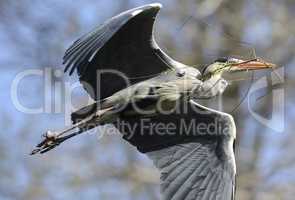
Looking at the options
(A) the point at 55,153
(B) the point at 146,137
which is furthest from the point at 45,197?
(B) the point at 146,137

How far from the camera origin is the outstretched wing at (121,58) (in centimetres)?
870

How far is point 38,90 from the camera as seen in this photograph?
15.9m

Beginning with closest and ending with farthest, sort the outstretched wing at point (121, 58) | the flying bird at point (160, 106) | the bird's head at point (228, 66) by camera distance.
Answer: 1. the outstretched wing at point (121, 58)
2. the flying bird at point (160, 106)
3. the bird's head at point (228, 66)

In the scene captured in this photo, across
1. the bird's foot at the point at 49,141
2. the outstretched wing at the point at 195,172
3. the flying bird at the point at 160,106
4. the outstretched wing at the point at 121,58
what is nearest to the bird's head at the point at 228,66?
the flying bird at the point at 160,106

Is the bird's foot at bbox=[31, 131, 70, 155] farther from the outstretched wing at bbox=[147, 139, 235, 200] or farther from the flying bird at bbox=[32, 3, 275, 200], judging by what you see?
the outstretched wing at bbox=[147, 139, 235, 200]

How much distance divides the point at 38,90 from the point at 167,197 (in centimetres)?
698

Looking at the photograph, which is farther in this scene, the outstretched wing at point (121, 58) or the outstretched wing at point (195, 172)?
the outstretched wing at point (195, 172)

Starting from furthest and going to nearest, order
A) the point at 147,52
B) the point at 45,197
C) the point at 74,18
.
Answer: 1. the point at 74,18
2. the point at 45,197
3. the point at 147,52

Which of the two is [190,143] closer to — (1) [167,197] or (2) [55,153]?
(1) [167,197]

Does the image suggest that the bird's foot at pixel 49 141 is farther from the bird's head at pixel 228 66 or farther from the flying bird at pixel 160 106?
the bird's head at pixel 228 66

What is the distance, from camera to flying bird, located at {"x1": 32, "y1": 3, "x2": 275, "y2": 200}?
29.2 feet

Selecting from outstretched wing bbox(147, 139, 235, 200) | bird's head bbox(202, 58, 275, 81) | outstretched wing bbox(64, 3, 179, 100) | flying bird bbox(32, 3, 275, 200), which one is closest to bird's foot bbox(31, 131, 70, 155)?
flying bird bbox(32, 3, 275, 200)

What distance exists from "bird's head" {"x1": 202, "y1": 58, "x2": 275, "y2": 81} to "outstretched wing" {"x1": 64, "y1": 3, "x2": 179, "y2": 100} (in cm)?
26

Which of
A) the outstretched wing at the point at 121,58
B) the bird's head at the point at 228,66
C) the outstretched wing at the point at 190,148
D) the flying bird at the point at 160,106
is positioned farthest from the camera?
the outstretched wing at the point at 190,148
